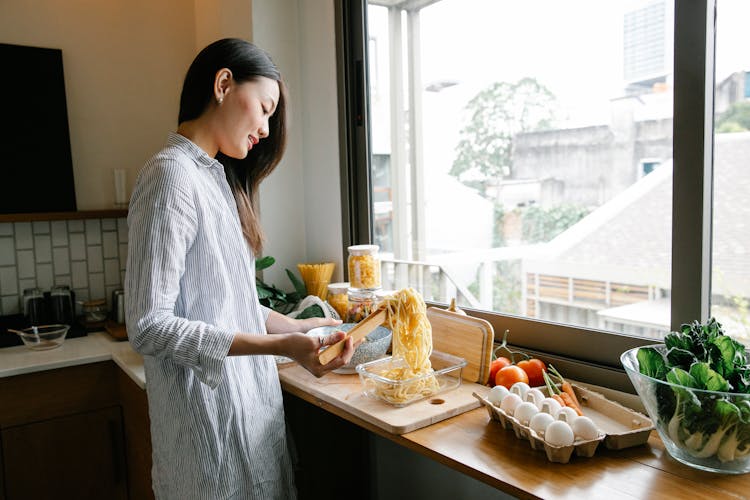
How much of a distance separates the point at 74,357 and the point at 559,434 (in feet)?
5.94

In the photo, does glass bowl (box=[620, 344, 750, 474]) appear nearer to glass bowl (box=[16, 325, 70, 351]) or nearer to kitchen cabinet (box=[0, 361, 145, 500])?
kitchen cabinet (box=[0, 361, 145, 500])

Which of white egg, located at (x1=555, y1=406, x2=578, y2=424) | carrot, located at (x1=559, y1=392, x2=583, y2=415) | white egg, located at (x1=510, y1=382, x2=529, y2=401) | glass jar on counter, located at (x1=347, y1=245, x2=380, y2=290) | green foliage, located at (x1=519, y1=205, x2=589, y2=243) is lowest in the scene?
carrot, located at (x1=559, y1=392, x2=583, y2=415)

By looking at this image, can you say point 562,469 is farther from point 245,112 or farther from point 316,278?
point 316,278

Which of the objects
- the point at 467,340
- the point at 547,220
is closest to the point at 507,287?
the point at 547,220

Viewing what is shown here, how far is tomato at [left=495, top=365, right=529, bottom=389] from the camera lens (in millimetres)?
1463

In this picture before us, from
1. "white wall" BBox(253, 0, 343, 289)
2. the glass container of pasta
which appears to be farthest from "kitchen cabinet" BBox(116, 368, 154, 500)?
the glass container of pasta

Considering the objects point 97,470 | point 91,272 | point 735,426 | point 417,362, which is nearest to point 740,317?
point 735,426

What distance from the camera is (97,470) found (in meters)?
2.29

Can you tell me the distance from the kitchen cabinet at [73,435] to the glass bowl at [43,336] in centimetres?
19

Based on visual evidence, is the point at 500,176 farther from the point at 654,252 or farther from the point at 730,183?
the point at 730,183

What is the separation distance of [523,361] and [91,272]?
2.05 metres

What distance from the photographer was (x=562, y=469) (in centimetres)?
110

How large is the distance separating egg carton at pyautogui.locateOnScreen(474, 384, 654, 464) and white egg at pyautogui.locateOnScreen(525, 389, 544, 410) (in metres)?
0.07

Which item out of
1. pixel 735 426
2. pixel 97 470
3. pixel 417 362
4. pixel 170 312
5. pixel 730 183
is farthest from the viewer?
pixel 97 470
